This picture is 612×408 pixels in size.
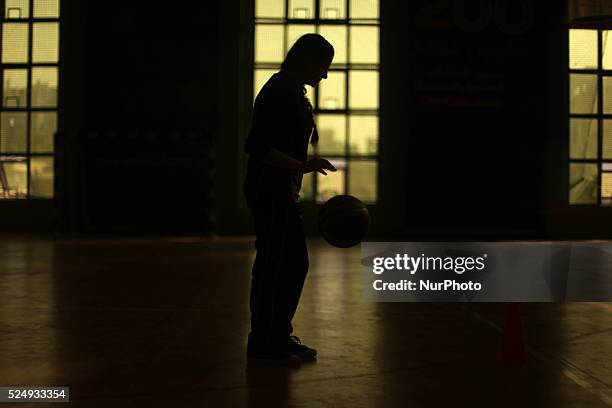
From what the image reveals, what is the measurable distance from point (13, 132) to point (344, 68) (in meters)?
7.24

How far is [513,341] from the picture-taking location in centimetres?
502

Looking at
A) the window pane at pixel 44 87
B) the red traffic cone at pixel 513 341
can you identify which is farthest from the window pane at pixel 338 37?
the red traffic cone at pixel 513 341

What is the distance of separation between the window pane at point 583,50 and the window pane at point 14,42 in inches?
457

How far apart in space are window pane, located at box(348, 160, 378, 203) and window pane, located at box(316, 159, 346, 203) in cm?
18

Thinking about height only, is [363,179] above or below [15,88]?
below

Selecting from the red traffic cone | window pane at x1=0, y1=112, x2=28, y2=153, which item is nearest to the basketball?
the red traffic cone

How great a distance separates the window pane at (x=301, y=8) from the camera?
59.7 feet

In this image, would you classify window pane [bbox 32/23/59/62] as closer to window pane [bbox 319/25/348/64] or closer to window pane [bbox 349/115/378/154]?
window pane [bbox 319/25/348/64]

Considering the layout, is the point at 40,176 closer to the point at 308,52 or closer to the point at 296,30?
the point at 296,30

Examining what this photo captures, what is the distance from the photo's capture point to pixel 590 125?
709 inches

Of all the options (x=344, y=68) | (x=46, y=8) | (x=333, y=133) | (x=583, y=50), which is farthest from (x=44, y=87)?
(x=583, y=50)

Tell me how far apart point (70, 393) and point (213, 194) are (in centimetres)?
1383

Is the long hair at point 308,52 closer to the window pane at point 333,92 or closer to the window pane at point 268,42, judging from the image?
the window pane at point 333,92

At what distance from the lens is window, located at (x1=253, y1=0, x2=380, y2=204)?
18141 mm
